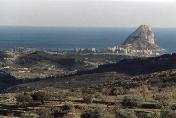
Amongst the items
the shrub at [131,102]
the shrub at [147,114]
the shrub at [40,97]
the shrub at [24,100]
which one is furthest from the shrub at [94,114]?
the shrub at [40,97]

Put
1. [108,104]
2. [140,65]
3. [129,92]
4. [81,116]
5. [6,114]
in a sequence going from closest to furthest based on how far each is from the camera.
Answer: [81,116] → [6,114] → [108,104] → [129,92] → [140,65]

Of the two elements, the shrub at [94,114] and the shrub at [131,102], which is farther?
the shrub at [131,102]

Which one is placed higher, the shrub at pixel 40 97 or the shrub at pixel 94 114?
the shrub at pixel 94 114

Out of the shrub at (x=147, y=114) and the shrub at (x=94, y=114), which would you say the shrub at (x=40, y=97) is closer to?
the shrub at (x=94, y=114)

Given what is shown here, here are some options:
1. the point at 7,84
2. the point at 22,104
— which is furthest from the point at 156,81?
→ the point at 7,84

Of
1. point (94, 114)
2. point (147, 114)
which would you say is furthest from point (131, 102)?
point (94, 114)

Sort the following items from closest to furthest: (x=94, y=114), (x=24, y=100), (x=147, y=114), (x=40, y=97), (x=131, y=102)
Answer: (x=94, y=114) < (x=147, y=114) < (x=131, y=102) < (x=24, y=100) < (x=40, y=97)

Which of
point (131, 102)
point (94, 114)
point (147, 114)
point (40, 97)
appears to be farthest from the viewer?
point (40, 97)

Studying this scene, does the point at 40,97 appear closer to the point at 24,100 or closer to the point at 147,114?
the point at 24,100

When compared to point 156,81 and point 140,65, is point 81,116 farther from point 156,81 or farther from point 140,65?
point 140,65

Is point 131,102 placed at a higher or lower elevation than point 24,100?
higher

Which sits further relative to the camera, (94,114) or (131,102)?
(131,102)
